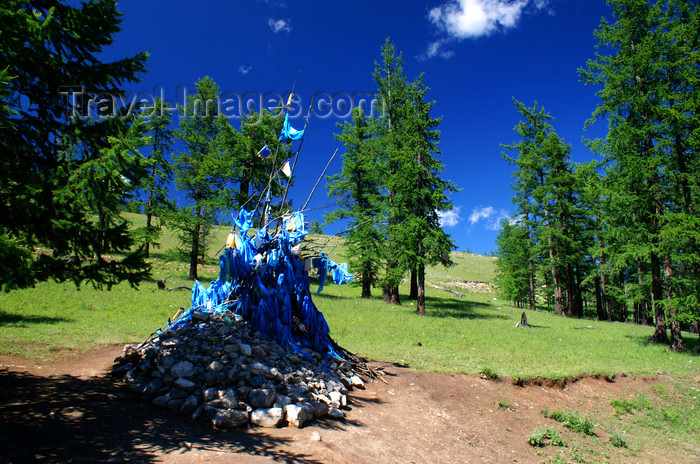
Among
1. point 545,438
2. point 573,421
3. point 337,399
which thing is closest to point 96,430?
point 337,399

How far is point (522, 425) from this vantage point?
7992mm

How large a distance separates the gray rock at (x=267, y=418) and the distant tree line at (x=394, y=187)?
1211 centimetres

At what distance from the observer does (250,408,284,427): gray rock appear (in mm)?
6023

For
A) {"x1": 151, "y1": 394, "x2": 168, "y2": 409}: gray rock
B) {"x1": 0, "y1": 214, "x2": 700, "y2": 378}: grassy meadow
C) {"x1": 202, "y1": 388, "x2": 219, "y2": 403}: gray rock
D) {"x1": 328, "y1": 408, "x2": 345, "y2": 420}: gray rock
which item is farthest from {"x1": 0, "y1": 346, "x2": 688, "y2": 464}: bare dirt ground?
{"x1": 0, "y1": 214, "x2": 700, "y2": 378}: grassy meadow

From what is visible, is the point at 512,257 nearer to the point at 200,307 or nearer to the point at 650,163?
the point at 650,163

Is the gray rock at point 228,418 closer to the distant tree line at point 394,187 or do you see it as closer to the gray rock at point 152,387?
the gray rock at point 152,387

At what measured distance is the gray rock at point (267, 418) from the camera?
6023mm

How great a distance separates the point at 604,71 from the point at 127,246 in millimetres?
20959

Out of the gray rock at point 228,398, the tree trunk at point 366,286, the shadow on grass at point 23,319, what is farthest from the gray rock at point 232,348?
the tree trunk at point 366,286

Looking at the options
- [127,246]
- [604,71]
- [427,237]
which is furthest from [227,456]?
[604,71]

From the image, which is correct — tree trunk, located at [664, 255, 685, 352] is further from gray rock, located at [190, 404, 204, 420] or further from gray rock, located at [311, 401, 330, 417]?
gray rock, located at [190, 404, 204, 420]

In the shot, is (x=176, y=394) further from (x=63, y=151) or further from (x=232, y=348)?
(x=63, y=151)

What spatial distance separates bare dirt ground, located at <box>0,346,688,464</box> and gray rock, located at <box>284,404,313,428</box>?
14 cm

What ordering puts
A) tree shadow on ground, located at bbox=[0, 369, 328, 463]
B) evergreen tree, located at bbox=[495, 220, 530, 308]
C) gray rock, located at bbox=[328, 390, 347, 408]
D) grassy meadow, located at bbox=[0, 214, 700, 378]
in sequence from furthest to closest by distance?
evergreen tree, located at bbox=[495, 220, 530, 308] < grassy meadow, located at bbox=[0, 214, 700, 378] < gray rock, located at bbox=[328, 390, 347, 408] < tree shadow on ground, located at bbox=[0, 369, 328, 463]
